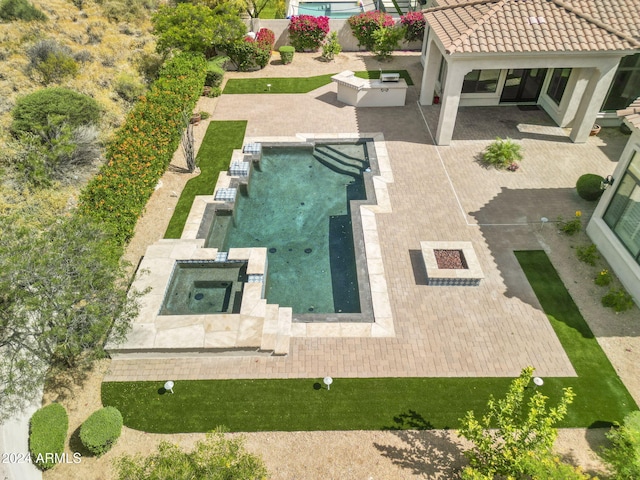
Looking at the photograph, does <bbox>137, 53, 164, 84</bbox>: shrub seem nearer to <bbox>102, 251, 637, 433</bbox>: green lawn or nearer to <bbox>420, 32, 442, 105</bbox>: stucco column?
<bbox>420, 32, 442, 105</bbox>: stucco column

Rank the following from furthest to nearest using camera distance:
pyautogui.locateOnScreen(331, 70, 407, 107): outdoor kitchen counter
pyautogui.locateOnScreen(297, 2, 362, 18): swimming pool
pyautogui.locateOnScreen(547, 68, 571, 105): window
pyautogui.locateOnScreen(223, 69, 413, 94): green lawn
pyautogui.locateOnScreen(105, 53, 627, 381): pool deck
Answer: pyautogui.locateOnScreen(297, 2, 362, 18): swimming pool < pyautogui.locateOnScreen(223, 69, 413, 94): green lawn < pyautogui.locateOnScreen(331, 70, 407, 107): outdoor kitchen counter < pyautogui.locateOnScreen(547, 68, 571, 105): window < pyautogui.locateOnScreen(105, 53, 627, 381): pool deck

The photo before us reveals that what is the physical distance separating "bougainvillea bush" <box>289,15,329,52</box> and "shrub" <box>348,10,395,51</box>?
6.92ft

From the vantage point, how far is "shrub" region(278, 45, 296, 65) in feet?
100.0

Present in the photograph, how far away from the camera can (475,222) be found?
1742cm

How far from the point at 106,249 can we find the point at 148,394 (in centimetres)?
434

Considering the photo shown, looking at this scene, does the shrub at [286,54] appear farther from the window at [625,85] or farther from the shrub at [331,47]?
the window at [625,85]

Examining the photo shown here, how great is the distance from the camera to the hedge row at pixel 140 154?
51.0 ft

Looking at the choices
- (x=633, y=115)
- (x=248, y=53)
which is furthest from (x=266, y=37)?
(x=633, y=115)

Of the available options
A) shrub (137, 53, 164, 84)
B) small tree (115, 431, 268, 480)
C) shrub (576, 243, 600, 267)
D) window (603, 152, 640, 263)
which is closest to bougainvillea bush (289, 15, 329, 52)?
shrub (137, 53, 164, 84)

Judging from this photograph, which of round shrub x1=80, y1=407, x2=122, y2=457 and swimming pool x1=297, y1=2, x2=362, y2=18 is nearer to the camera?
round shrub x1=80, y1=407, x2=122, y2=457

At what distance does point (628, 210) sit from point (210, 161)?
1774 cm

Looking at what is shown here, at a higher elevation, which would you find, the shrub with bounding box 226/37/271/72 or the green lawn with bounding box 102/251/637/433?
the shrub with bounding box 226/37/271/72

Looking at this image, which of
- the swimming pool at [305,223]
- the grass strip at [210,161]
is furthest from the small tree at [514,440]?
the grass strip at [210,161]

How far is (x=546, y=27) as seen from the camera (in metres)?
19.2
